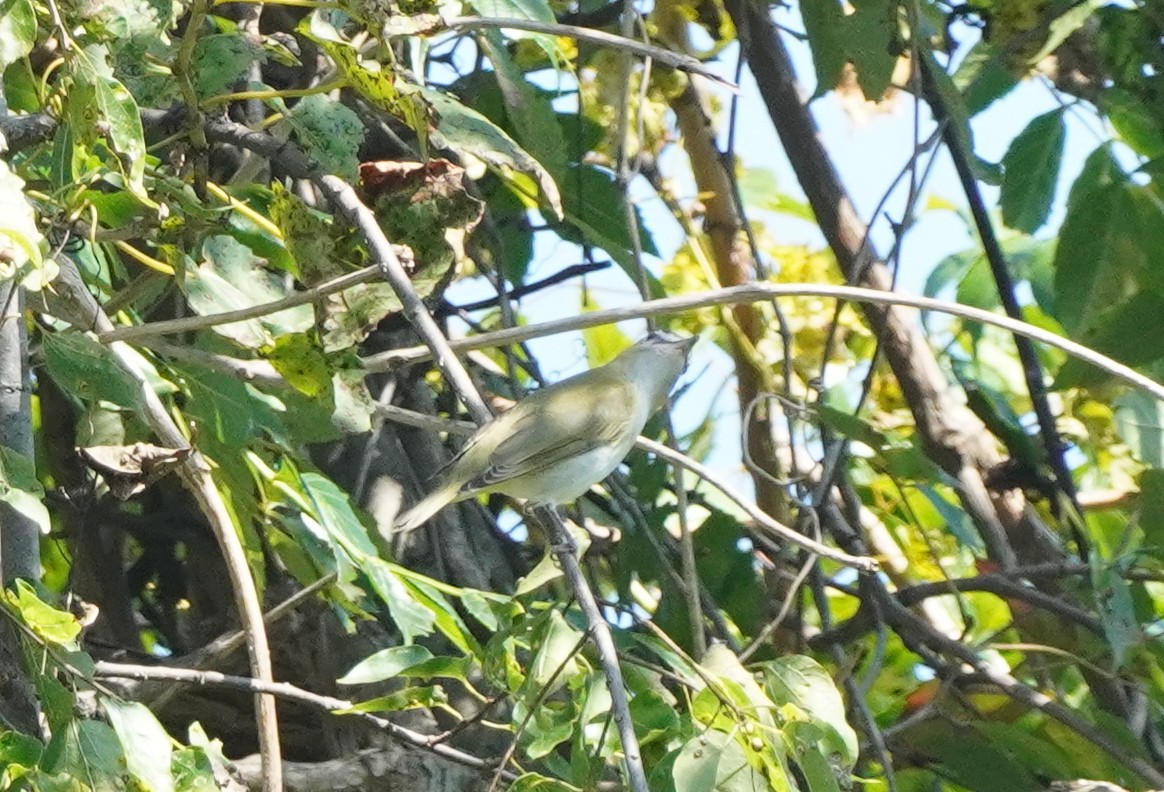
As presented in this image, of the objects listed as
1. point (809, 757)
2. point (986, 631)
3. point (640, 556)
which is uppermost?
point (809, 757)

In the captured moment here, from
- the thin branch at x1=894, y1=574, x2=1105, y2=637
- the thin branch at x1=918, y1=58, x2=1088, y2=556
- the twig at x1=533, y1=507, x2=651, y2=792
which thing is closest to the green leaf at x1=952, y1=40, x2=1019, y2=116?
the thin branch at x1=918, y1=58, x2=1088, y2=556

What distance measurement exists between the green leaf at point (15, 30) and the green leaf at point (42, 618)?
0.41 meters

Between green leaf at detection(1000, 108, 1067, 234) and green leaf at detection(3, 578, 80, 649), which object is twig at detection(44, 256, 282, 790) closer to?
green leaf at detection(3, 578, 80, 649)

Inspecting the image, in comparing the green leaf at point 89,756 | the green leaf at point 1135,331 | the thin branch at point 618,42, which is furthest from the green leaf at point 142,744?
the green leaf at point 1135,331

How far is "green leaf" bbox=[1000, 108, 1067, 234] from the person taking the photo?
7.47ft

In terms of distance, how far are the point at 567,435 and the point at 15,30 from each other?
4.49 ft

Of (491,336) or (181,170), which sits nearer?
(491,336)

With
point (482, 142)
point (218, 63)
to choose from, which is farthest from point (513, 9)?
point (218, 63)

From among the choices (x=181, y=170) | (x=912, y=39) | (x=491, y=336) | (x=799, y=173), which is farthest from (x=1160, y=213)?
(x=181, y=170)

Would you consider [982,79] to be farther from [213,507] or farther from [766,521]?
[213,507]

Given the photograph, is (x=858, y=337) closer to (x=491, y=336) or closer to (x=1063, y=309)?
(x=1063, y=309)

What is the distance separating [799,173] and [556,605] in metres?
1.41

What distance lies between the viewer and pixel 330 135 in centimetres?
150

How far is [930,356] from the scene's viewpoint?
2.63 m
